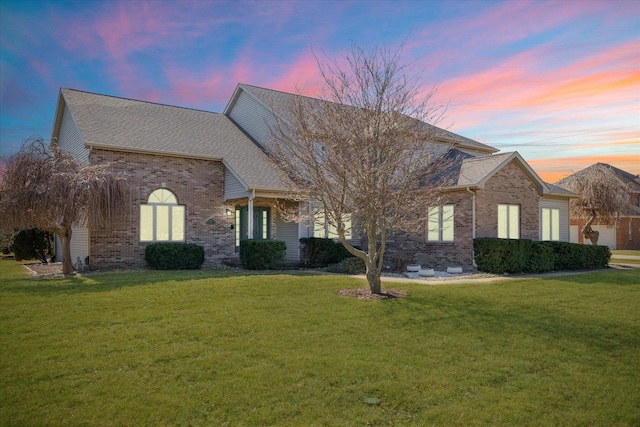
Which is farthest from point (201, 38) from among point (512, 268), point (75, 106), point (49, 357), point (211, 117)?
point (512, 268)

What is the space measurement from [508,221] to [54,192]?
16.5m

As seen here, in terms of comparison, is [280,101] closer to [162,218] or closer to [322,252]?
[322,252]

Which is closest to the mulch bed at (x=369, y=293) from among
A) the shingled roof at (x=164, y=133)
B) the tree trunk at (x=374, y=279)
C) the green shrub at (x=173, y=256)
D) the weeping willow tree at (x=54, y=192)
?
the tree trunk at (x=374, y=279)

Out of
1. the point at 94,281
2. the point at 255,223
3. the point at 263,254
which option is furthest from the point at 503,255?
the point at 94,281

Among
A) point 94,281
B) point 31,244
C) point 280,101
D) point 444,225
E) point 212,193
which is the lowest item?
point 94,281

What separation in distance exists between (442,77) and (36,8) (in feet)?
36.6

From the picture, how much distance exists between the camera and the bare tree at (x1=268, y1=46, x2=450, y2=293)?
11.2 meters

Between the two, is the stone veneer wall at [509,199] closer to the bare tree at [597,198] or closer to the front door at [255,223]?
the front door at [255,223]

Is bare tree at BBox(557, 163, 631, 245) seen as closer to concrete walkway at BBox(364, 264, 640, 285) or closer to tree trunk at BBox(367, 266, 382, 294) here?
concrete walkway at BBox(364, 264, 640, 285)

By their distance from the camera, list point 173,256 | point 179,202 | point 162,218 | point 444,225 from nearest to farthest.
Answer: point 173,256, point 162,218, point 179,202, point 444,225

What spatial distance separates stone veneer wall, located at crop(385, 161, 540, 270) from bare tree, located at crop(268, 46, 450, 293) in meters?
6.33

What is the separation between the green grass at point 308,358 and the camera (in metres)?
5.23

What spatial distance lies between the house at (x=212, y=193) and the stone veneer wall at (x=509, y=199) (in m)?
0.04

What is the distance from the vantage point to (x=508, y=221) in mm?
19469
